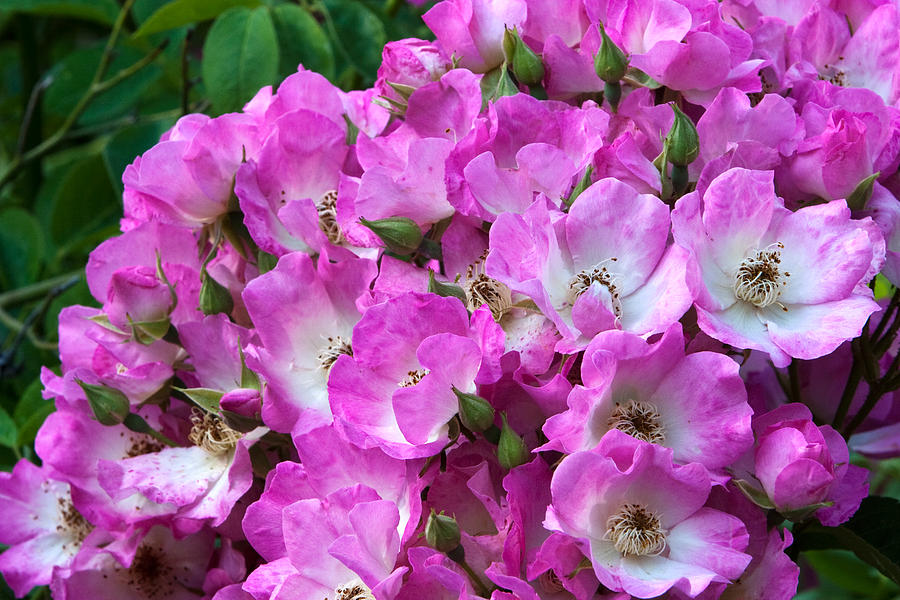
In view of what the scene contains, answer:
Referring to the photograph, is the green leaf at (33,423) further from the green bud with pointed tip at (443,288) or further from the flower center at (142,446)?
the green bud with pointed tip at (443,288)

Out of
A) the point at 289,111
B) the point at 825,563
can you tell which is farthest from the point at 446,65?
the point at 825,563

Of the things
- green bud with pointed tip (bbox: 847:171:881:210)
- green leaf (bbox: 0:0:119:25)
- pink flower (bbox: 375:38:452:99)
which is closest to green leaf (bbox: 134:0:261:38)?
green leaf (bbox: 0:0:119:25)

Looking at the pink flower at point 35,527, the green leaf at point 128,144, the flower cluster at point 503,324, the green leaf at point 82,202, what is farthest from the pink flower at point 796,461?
the green leaf at point 82,202

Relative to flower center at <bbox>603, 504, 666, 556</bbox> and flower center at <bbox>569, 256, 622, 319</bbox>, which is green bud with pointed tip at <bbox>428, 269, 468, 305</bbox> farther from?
flower center at <bbox>603, 504, 666, 556</bbox>

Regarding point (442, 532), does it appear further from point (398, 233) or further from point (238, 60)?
point (238, 60)

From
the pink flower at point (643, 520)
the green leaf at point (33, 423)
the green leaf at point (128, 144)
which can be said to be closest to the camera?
the pink flower at point (643, 520)

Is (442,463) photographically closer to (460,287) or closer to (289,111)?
(460,287)

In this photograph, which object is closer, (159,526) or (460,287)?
(460,287)
